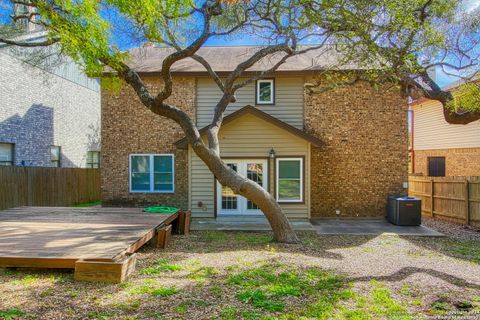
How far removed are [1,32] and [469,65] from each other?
1190 cm

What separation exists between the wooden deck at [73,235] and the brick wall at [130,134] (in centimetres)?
231

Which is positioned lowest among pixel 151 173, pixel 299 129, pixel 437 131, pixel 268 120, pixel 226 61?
pixel 151 173

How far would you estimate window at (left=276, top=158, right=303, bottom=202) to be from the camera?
Answer: 1182 centimetres

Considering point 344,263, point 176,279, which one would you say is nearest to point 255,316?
point 176,279

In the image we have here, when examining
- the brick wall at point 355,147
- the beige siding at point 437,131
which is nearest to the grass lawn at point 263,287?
the brick wall at point 355,147

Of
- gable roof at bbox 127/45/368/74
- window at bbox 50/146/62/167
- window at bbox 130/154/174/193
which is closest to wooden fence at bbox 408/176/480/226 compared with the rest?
gable roof at bbox 127/45/368/74

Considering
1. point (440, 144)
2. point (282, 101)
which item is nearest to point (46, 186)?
point (282, 101)

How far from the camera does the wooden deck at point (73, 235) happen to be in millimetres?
5474

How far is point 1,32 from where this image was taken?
913cm

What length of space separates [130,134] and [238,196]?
4536mm

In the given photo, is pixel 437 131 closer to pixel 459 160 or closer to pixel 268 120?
pixel 459 160

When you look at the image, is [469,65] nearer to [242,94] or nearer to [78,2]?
[242,94]

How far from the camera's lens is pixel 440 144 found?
1766 centimetres

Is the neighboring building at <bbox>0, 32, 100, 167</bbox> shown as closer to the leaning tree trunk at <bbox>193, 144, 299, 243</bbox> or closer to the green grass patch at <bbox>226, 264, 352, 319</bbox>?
the leaning tree trunk at <bbox>193, 144, 299, 243</bbox>
